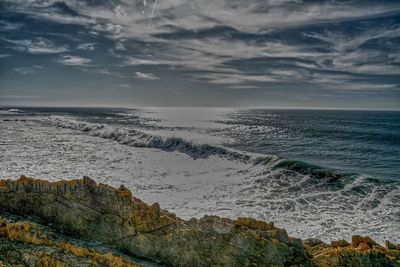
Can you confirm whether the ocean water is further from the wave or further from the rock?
the rock

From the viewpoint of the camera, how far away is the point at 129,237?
22.3 ft

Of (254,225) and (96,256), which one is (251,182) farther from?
(96,256)

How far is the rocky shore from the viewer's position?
18.3ft

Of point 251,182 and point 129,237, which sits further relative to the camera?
point 251,182

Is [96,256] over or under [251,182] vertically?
over

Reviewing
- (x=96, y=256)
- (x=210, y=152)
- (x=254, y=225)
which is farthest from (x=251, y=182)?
(x=96, y=256)

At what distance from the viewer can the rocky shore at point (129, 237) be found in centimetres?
558

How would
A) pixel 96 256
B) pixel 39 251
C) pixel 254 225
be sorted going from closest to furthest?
pixel 39 251
pixel 96 256
pixel 254 225

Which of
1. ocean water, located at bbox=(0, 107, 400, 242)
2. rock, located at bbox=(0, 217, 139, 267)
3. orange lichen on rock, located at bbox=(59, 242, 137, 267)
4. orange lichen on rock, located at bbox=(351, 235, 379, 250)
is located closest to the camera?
Result: rock, located at bbox=(0, 217, 139, 267)

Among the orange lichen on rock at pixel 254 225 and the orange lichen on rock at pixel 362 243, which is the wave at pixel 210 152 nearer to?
the orange lichen on rock at pixel 362 243

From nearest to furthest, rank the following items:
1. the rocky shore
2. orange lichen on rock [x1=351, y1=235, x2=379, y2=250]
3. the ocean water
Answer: the rocky shore
orange lichen on rock [x1=351, y1=235, x2=379, y2=250]
the ocean water

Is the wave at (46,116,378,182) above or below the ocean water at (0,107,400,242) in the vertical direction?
above

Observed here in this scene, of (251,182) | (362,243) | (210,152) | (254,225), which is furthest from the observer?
(210,152)

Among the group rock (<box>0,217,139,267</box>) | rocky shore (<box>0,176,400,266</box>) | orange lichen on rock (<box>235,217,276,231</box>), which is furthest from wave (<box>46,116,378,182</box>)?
rock (<box>0,217,139,267</box>)
